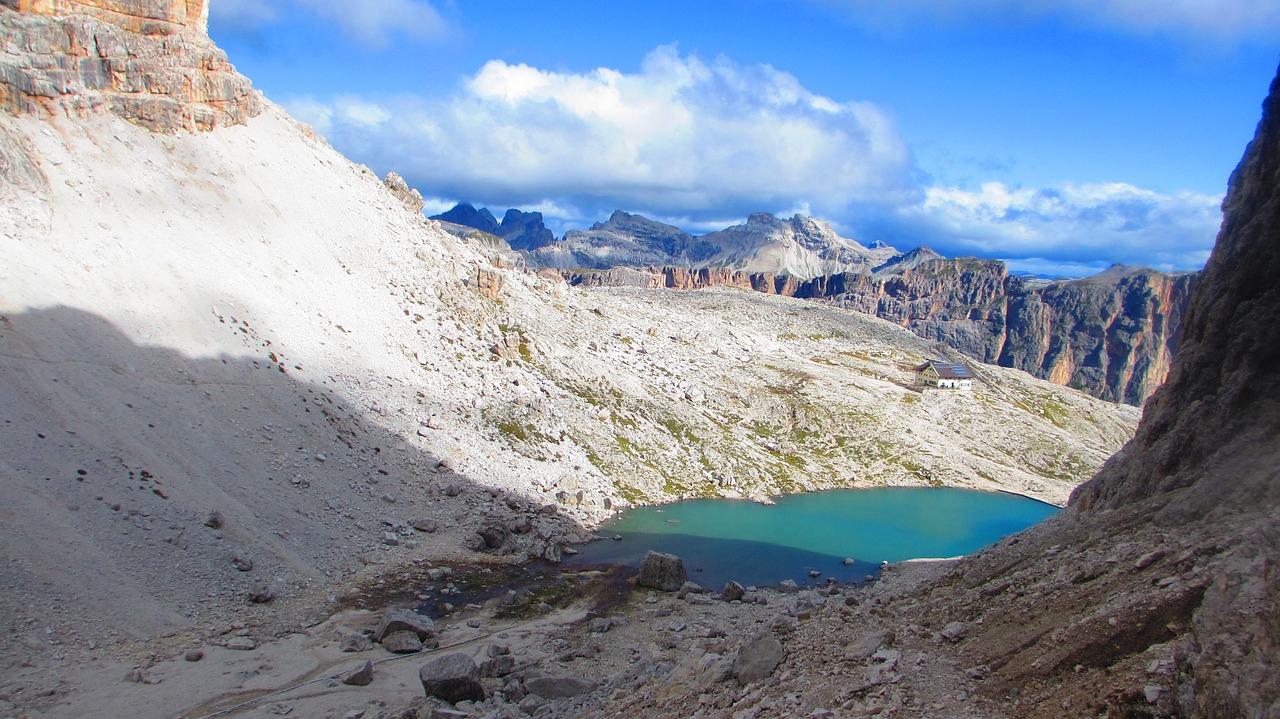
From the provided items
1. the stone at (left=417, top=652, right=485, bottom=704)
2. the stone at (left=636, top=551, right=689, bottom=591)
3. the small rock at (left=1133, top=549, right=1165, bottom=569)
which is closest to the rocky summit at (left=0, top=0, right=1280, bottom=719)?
the small rock at (left=1133, top=549, right=1165, bottom=569)

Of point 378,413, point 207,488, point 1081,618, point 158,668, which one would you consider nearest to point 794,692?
point 1081,618

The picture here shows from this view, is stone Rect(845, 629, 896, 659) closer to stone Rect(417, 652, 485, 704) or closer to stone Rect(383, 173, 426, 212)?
stone Rect(417, 652, 485, 704)

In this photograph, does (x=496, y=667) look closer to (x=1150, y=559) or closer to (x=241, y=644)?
(x=241, y=644)

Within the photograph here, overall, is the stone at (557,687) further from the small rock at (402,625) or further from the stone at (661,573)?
the stone at (661,573)

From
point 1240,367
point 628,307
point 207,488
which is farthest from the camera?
point 628,307

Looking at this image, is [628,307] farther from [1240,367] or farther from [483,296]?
[1240,367]

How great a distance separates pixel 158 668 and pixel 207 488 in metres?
14.4

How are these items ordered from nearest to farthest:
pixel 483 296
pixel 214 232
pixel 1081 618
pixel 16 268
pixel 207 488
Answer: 1. pixel 1081 618
2. pixel 207 488
3. pixel 16 268
4. pixel 214 232
5. pixel 483 296

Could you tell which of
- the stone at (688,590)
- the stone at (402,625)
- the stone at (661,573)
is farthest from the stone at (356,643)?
the stone at (688,590)

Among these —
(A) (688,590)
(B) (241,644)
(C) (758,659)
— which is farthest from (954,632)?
(B) (241,644)

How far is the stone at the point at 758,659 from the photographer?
21.1 m

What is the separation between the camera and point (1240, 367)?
2317 cm

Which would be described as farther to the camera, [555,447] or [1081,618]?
[555,447]

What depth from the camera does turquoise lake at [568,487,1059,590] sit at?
55750 millimetres
